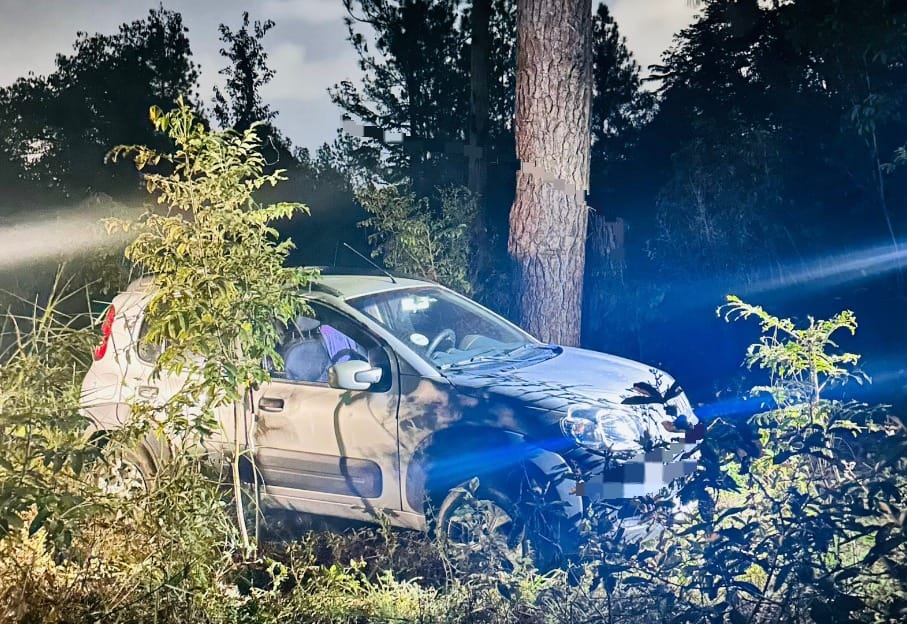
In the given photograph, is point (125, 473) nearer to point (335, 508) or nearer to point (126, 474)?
point (126, 474)

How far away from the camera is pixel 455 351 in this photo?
554 centimetres

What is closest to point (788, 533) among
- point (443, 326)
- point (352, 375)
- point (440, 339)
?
point (352, 375)

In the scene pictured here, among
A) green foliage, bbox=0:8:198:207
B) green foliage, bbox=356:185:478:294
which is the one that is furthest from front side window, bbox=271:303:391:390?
green foliage, bbox=0:8:198:207

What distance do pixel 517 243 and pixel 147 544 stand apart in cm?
481

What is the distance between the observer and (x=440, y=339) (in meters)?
5.56

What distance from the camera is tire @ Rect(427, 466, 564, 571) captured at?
3.49 m

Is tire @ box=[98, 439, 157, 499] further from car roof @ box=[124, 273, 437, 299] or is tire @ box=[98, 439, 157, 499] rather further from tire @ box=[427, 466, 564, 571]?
tire @ box=[427, 466, 564, 571]

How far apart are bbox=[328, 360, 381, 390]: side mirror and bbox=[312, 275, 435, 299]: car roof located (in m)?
0.61

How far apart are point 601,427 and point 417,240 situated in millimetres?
5121

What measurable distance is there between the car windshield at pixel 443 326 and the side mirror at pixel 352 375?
397 mm

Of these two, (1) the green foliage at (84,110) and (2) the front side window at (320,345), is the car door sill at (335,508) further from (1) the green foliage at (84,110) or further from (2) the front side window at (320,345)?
(1) the green foliage at (84,110)

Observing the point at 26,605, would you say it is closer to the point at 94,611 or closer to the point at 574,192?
the point at 94,611

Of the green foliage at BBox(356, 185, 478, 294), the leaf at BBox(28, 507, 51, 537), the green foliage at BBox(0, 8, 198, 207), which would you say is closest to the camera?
the leaf at BBox(28, 507, 51, 537)

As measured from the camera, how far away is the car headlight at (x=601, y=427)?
4535 millimetres
